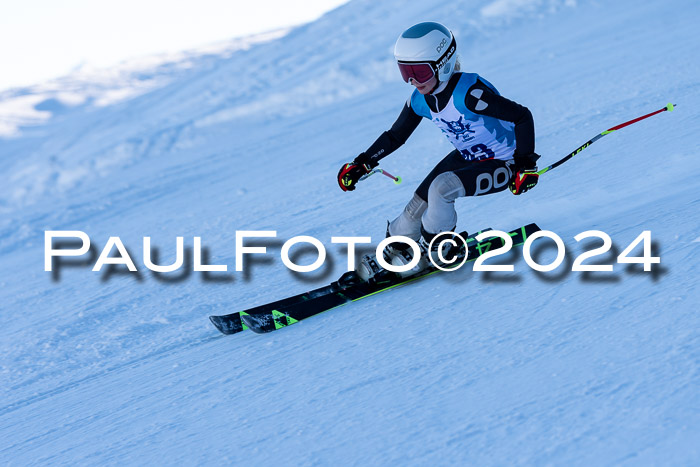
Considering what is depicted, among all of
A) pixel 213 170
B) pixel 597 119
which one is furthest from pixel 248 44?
pixel 597 119

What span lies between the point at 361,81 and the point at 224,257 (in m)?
10.4

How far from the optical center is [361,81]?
51.0ft

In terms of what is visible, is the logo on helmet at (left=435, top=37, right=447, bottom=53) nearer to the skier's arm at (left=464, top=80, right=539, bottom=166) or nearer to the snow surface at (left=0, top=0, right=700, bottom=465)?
the skier's arm at (left=464, top=80, right=539, bottom=166)

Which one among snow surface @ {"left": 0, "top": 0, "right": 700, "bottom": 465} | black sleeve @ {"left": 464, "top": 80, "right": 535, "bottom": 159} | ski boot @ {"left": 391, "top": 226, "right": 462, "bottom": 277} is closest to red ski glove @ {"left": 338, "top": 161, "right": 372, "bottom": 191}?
ski boot @ {"left": 391, "top": 226, "right": 462, "bottom": 277}

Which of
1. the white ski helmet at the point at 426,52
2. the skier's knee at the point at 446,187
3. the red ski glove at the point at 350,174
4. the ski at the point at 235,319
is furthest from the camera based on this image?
the red ski glove at the point at 350,174

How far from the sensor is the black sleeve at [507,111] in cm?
368

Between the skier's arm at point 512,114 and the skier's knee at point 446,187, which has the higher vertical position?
the skier's arm at point 512,114

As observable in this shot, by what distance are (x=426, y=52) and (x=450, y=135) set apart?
0.60 meters

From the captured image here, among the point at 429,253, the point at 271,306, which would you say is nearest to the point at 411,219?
the point at 429,253

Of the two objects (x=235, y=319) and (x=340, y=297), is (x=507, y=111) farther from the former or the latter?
(x=235, y=319)

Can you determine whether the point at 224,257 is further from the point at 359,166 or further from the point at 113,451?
Result: the point at 113,451

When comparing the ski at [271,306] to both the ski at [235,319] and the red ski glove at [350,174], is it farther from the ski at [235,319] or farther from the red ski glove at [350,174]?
the red ski glove at [350,174]

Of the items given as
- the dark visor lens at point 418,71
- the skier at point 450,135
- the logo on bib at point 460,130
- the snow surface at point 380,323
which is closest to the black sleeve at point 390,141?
the skier at point 450,135

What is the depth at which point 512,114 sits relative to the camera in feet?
12.1
